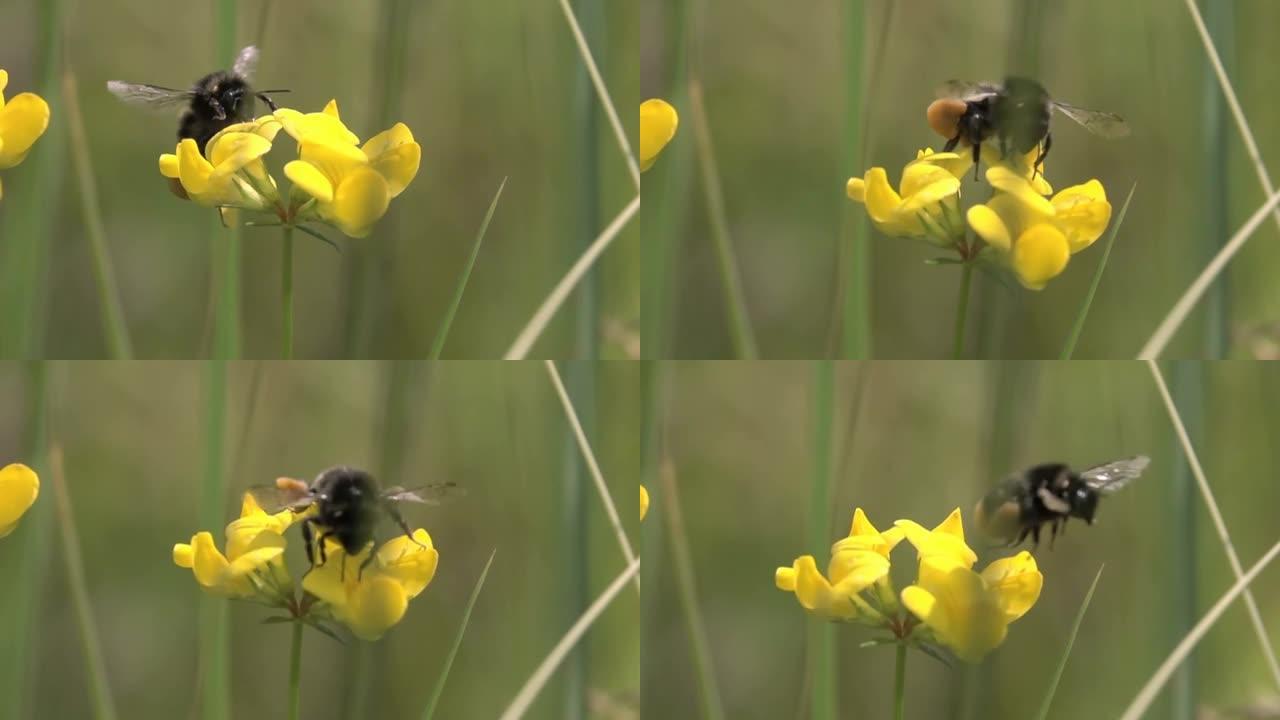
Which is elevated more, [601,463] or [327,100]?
[327,100]

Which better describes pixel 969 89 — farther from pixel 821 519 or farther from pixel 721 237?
pixel 821 519

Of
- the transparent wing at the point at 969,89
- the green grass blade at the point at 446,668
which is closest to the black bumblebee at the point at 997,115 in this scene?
the transparent wing at the point at 969,89

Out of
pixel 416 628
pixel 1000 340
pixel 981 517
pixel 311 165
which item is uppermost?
pixel 311 165

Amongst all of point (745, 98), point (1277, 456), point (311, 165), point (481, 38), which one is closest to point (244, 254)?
point (311, 165)

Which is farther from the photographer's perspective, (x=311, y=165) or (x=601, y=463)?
(x=601, y=463)

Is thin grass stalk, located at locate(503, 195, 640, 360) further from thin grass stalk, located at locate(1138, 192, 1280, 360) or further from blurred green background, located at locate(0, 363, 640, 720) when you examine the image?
thin grass stalk, located at locate(1138, 192, 1280, 360)

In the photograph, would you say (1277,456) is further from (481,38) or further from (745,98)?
(481,38)

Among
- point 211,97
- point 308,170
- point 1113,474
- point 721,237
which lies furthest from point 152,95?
point 1113,474
